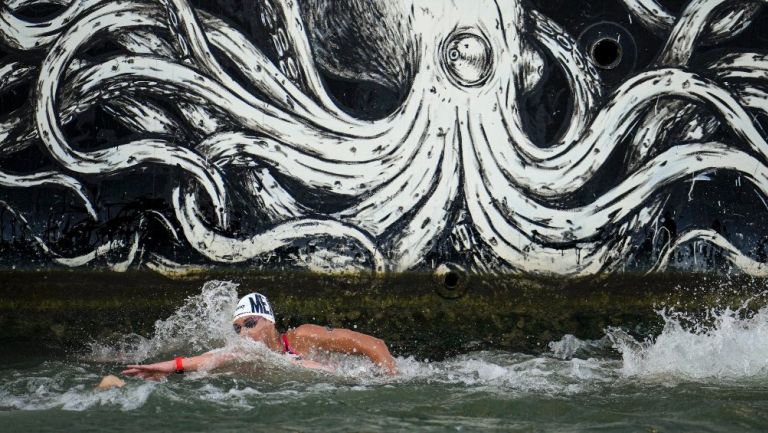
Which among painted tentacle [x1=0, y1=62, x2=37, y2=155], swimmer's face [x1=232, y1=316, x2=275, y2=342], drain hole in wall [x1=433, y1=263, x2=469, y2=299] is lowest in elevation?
swimmer's face [x1=232, y1=316, x2=275, y2=342]

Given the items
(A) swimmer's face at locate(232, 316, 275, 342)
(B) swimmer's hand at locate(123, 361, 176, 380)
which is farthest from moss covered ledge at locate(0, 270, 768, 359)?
(B) swimmer's hand at locate(123, 361, 176, 380)

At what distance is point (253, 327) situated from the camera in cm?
948

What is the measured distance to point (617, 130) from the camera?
10.5 meters

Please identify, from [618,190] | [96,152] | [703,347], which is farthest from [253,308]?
[703,347]

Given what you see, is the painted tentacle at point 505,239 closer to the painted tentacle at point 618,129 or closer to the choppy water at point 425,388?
the painted tentacle at point 618,129

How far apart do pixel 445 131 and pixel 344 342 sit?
2219 mm

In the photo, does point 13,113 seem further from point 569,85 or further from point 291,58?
point 569,85

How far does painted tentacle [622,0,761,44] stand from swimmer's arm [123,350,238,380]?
15.7 feet

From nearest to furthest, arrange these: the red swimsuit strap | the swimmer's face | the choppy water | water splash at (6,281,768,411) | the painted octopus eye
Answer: the choppy water < water splash at (6,281,768,411) < the swimmer's face < the red swimsuit strap < the painted octopus eye

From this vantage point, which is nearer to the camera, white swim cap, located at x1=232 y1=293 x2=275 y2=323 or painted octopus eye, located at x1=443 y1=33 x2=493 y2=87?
white swim cap, located at x1=232 y1=293 x2=275 y2=323

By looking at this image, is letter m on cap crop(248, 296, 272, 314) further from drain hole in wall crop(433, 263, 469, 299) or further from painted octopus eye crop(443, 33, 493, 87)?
painted octopus eye crop(443, 33, 493, 87)

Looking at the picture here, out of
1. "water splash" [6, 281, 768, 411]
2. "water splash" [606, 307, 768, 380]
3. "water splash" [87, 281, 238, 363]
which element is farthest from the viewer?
"water splash" [87, 281, 238, 363]

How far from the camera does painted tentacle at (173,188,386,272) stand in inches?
409

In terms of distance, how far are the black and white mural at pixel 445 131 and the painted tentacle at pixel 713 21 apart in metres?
0.02
